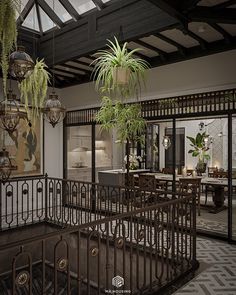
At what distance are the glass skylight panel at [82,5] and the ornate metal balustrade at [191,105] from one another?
214 cm

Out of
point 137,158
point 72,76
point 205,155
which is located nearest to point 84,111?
point 72,76

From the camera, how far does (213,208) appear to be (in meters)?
7.15

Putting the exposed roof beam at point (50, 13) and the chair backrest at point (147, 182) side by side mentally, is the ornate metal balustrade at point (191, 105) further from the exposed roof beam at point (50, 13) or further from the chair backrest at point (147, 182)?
the exposed roof beam at point (50, 13)

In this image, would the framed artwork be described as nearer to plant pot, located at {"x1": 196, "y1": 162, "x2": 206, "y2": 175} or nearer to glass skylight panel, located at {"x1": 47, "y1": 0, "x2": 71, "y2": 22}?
glass skylight panel, located at {"x1": 47, "y1": 0, "x2": 71, "y2": 22}

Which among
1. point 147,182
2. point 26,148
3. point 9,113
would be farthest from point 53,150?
point 9,113

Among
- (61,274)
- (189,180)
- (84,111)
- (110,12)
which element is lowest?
(61,274)

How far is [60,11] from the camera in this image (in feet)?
19.0

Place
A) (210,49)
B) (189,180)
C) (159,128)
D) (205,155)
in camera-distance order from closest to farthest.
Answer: (210,49) → (189,180) → (205,155) → (159,128)

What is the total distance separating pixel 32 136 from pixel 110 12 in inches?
152

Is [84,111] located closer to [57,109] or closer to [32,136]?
[32,136]

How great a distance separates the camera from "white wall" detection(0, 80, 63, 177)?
7.79 meters

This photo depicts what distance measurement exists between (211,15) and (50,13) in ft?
11.5

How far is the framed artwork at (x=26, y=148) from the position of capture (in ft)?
23.2

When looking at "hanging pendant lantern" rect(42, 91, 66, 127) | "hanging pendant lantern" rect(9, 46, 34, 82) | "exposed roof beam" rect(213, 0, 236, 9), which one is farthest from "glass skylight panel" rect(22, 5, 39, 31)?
"exposed roof beam" rect(213, 0, 236, 9)
